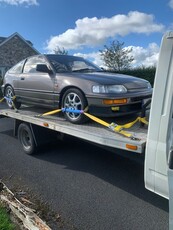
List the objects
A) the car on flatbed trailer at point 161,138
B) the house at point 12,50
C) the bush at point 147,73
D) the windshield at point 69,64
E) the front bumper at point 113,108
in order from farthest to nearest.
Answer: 1. the house at point 12,50
2. the bush at point 147,73
3. the windshield at point 69,64
4. the front bumper at point 113,108
5. the car on flatbed trailer at point 161,138

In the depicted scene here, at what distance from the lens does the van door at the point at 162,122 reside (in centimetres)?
243

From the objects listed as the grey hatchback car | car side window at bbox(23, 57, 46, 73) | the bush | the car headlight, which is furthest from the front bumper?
the bush

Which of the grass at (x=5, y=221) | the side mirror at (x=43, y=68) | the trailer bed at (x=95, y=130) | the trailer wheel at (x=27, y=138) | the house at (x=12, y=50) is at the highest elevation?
the house at (x=12, y=50)

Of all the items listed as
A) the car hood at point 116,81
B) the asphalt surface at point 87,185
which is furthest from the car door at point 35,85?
the asphalt surface at point 87,185

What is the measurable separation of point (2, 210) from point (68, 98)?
6.61 feet

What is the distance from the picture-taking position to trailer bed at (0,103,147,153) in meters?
3.05

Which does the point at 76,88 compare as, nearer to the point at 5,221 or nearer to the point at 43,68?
the point at 43,68

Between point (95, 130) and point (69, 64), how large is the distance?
1825 mm

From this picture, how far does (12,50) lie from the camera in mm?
30375

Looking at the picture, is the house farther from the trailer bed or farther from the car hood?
the car hood

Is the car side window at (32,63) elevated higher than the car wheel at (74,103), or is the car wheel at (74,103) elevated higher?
the car side window at (32,63)

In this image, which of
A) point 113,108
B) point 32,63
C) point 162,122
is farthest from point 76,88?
point 162,122

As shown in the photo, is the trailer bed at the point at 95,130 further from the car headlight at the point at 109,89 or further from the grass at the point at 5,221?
the grass at the point at 5,221

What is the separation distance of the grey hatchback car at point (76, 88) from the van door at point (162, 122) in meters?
1.27
